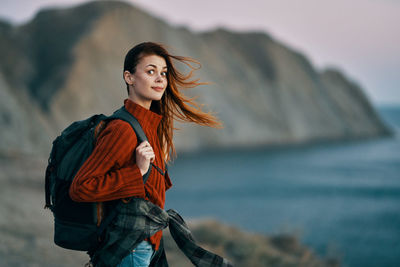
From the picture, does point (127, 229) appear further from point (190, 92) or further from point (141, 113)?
point (190, 92)

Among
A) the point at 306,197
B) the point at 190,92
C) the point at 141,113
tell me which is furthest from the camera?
the point at 190,92

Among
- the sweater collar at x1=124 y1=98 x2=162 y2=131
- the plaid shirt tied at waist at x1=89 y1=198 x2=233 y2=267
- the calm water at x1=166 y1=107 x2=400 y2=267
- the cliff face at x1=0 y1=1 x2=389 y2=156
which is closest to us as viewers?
the plaid shirt tied at waist at x1=89 y1=198 x2=233 y2=267

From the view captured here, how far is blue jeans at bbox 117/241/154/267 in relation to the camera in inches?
75.0

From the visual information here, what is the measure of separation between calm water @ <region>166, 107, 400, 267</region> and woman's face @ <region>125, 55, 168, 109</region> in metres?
8.55

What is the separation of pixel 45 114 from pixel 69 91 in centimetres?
274

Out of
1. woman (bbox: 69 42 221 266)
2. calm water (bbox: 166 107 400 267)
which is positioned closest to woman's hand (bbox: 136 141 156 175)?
woman (bbox: 69 42 221 266)

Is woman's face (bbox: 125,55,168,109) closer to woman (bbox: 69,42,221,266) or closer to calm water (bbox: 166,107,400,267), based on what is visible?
woman (bbox: 69,42,221,266)

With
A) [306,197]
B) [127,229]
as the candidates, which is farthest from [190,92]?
[127,229]

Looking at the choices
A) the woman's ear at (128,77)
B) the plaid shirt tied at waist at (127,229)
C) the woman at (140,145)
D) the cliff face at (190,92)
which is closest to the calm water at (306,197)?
the cliff face at (190,92)

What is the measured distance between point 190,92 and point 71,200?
2854cm

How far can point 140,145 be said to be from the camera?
185 cm

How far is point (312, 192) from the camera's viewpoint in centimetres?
1988

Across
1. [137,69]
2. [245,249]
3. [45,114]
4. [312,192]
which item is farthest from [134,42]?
[137,69]

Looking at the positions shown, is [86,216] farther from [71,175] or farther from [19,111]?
[19,111]
